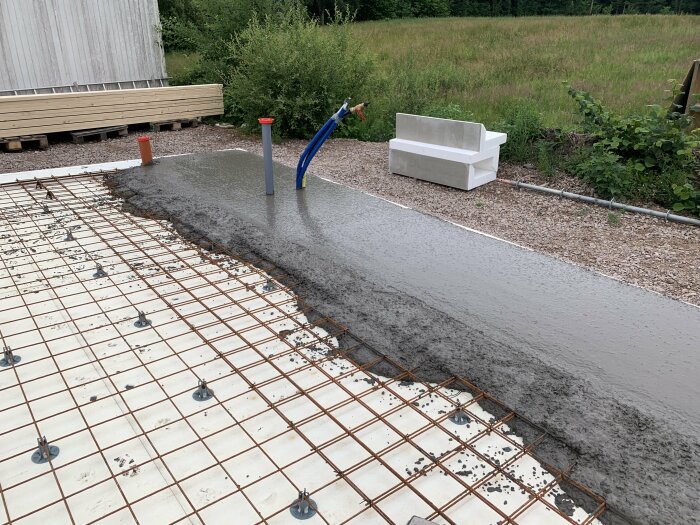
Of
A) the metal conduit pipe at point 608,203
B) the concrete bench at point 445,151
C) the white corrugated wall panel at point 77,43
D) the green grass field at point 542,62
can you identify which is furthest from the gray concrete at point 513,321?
the white corrugated wall panel at point 77,43

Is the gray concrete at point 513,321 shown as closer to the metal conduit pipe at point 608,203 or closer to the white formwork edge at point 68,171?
the white formwork edge at point 68,171

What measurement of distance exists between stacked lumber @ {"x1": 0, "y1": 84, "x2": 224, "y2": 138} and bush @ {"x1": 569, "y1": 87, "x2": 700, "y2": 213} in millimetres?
6562

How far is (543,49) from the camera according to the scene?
14.1 metres

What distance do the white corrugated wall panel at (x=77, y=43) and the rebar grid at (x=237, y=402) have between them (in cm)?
676

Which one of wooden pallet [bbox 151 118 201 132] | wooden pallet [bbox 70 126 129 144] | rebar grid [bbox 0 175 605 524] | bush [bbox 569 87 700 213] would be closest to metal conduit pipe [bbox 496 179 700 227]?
bush [bbox 569 87 700 213]

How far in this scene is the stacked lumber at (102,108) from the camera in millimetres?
8195

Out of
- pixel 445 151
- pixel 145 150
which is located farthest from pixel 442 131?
pixel 145 150

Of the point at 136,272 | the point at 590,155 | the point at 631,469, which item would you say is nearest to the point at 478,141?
the point at 590,155

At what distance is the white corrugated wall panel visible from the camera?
30.6ft

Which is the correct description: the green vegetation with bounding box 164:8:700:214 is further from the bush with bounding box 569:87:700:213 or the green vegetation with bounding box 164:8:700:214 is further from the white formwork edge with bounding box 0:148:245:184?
the white formwork edge with bounding box 0:148:245:184

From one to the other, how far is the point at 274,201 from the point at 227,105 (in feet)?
17.8

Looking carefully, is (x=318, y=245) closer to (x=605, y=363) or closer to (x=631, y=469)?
(x=605, y=363)

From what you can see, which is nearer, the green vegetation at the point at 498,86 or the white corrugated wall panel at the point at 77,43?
the green vegetation at the point at 498,86

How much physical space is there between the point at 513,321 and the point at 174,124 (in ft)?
25.9
